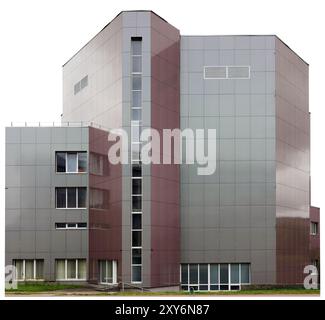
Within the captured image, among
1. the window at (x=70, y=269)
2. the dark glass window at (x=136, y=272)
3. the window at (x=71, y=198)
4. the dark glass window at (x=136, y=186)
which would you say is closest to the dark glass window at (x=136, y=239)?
the dark glass window at (x=136, y=272)

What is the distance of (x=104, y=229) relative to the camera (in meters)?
42.0

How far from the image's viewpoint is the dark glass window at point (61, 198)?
4444cm

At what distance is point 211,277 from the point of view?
139ft

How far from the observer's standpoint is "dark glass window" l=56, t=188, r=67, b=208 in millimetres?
44438

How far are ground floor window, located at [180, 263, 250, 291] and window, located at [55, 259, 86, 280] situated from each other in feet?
22.5

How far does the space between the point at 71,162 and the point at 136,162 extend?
21.4 feet

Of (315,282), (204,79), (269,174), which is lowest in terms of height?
(315,282)

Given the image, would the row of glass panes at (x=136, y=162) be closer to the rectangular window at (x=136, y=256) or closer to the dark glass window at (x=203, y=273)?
the rectangular window at (x=136, y=256)

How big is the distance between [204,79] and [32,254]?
16544 millimetres

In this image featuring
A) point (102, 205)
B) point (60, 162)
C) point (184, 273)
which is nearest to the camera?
point (184, 273)

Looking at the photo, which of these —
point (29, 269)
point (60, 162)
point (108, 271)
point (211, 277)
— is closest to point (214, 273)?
point (211, 277)

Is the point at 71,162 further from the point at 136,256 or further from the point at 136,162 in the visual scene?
the point at 136,256

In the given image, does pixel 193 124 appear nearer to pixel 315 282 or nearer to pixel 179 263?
pixel 179 263

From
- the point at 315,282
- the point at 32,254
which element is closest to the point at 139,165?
the point at 32,254
